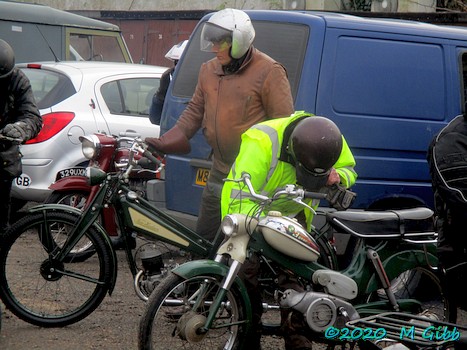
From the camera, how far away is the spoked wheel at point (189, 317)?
4.84 metres

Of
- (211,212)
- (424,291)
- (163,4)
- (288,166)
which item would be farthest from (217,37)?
(163,4)

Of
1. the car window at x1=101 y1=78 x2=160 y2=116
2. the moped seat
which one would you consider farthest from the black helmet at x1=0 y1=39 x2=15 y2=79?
the car window at x1=101 y1=78 x2=160 y2=116

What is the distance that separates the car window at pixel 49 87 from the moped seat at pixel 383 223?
15.1ft

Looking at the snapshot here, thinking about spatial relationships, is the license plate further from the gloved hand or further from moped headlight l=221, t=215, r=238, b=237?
moped headlight l=221, t=215, r=238, b=237

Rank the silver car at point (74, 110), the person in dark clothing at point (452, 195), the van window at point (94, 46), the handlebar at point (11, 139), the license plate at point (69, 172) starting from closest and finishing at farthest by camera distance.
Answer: the person in dark clothing at point (452, 195), the handlebar at point (11, 139), the license plate at point (69, 172), the silver car at point (74, 110), the van window at point (94, 46)

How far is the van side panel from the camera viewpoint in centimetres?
683

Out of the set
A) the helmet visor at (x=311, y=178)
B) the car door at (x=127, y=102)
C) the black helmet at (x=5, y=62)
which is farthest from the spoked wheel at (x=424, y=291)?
the car door at (x=127, y=102)

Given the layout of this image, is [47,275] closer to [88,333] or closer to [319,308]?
[88,333]

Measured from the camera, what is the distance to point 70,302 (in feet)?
20.4

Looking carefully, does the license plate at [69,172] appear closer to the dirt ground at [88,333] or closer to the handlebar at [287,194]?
the dirt ground at [88,333]

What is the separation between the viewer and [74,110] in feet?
29.9

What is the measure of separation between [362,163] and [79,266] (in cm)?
209

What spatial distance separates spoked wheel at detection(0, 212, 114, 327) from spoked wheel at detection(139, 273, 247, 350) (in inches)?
49.8

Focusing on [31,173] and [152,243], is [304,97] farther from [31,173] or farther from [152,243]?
[31,173]
